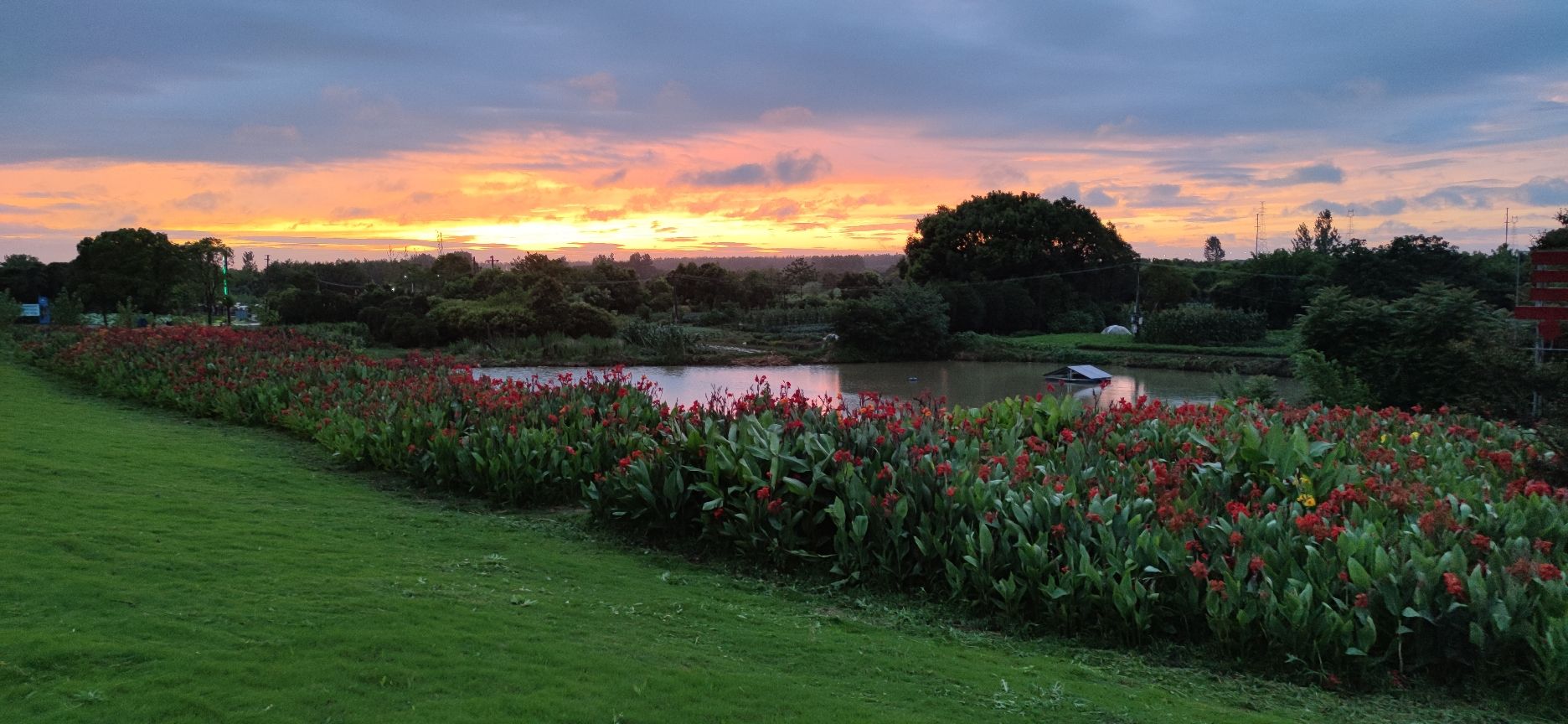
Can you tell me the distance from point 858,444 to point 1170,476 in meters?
1.92

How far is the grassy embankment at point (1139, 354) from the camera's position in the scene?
1118 inches

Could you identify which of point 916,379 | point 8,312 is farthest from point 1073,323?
point 8,312

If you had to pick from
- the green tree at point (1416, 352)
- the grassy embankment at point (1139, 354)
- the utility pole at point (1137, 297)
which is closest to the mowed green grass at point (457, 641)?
the green tree at point (1416, 352)

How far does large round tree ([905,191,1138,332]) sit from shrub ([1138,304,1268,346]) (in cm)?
753

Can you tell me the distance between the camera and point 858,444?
6.70 meters

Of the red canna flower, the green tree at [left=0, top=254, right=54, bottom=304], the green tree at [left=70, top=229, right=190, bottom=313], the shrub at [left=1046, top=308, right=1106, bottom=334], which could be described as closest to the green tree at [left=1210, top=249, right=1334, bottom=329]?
the shrub at [left=1046, top=308, right=1106, bottom=334]

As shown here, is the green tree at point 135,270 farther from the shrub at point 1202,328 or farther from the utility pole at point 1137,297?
the utility pole at point 1137,297

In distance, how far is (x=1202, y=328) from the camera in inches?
1366

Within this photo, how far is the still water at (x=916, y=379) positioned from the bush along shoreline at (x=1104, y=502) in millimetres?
9563

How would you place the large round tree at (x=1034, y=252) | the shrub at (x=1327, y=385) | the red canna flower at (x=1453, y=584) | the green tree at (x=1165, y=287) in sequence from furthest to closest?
1. the green tree at (x=1165, y=287)
2. the large round tree at (x=1034, y=252)
3. the shrub at (x=1327, y=385)
4. the red canna flower at (x=1453, y=584)

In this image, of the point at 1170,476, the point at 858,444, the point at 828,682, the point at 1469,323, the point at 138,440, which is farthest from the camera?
the point at 1469,323

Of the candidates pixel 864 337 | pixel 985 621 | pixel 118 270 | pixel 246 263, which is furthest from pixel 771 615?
pixel 246 263

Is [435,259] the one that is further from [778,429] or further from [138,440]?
[778,429]

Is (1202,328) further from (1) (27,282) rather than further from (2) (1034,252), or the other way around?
(1) (27,282)
